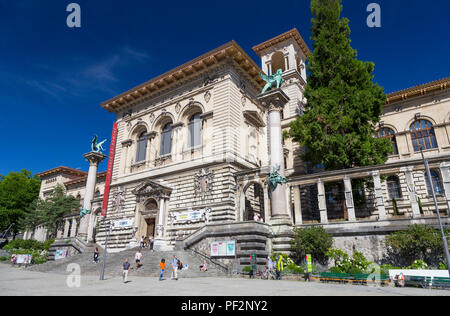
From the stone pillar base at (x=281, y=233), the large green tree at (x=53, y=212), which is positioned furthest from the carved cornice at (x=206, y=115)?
the large green tree at (x=53, y=212)

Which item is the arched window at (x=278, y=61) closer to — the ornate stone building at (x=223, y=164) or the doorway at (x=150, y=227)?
the ornate stone building at (x=223, y=164)

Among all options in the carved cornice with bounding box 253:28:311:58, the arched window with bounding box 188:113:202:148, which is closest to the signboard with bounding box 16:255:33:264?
the arched window with bounding box 188:113:202:148

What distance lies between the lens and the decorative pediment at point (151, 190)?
987 inches

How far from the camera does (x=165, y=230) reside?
24.3 meters

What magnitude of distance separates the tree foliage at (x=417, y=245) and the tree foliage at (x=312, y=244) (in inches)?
129

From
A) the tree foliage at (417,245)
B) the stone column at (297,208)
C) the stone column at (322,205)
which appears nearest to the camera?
the tree foliage at (417,245)

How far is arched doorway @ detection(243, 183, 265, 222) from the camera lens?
24.3m

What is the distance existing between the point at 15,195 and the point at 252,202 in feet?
146

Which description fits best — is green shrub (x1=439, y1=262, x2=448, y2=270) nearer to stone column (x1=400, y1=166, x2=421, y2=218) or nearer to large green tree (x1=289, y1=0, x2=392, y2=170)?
stone column (x1=400, y1=166, x2=421, y2=218)

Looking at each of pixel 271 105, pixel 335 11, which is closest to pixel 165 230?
pixel 271 105

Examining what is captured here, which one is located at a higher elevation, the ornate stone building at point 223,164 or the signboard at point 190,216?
the ornate stone building at point 223,164

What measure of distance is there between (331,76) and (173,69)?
14663mm

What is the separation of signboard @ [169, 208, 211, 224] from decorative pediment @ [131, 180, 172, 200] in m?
1.99
